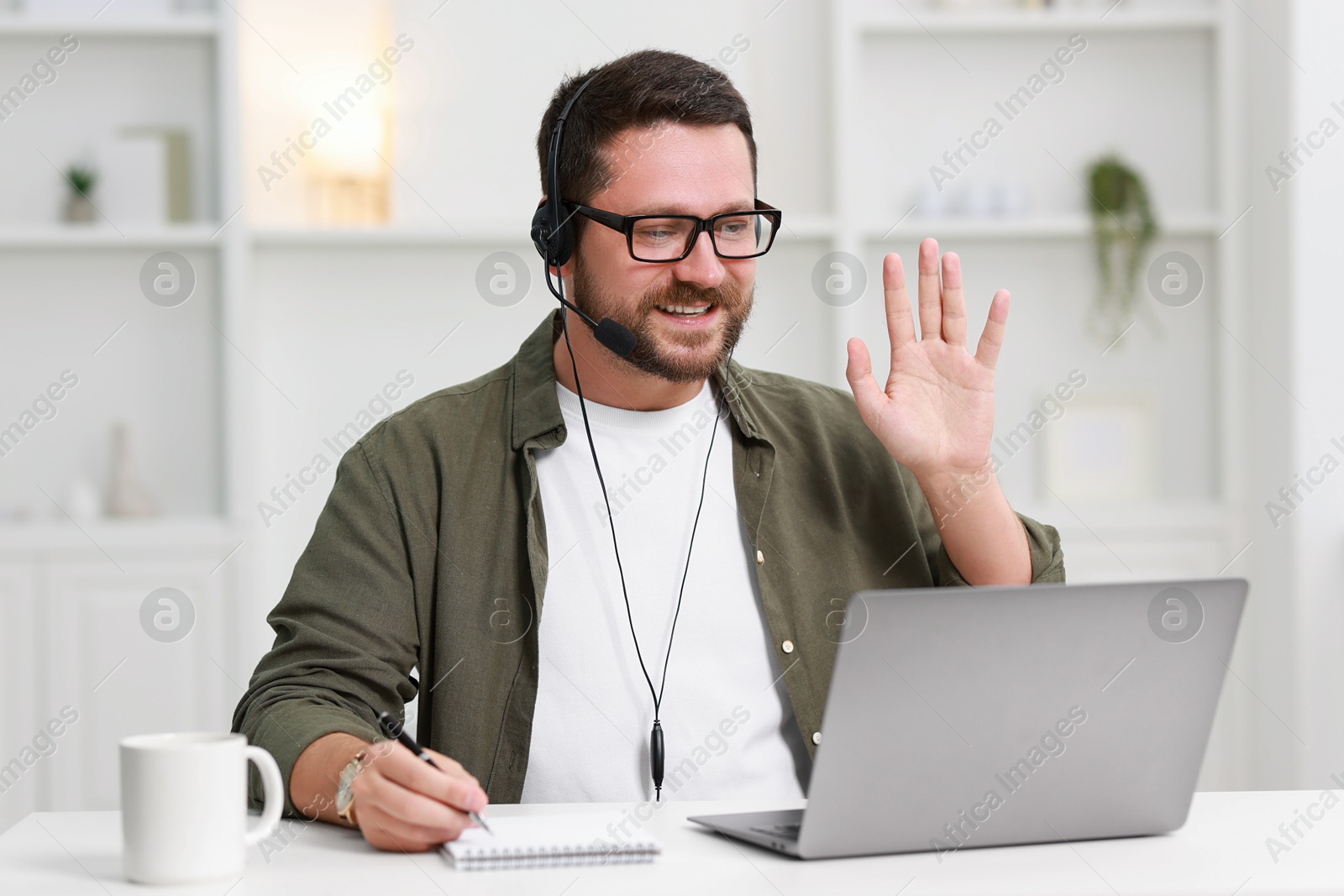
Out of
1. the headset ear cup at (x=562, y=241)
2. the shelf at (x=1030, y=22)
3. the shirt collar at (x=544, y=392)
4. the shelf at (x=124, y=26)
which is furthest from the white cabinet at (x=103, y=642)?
the shelf at (x=1030, y=22)

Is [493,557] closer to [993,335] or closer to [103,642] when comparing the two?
[993,335]

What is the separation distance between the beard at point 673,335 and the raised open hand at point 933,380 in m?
0.19

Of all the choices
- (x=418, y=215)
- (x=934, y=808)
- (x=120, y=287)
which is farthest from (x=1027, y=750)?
(x=120, y=287)

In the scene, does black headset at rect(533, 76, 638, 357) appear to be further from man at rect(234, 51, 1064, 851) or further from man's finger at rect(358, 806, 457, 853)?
man's finger at rect(358, 806, 457, 853)

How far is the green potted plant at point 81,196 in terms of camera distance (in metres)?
2.94

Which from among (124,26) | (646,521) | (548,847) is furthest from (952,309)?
(124,26)

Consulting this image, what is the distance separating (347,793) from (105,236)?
2266 mm

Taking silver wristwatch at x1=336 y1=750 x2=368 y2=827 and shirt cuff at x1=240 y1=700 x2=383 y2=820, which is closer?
silver wristwatch at x1=336 y1=750 x2=368 y2=827

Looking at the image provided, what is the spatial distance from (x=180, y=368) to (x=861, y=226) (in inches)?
65.8

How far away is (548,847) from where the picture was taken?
896 mm

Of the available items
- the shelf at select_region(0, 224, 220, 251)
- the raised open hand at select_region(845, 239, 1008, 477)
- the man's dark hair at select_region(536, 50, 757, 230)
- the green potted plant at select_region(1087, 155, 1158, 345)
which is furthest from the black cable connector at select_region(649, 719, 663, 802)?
the green potted plant at select_region(1087, 155, 1158, 345)

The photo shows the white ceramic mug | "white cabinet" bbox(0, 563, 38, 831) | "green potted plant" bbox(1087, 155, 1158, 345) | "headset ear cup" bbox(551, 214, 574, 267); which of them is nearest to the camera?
the white ceramic mug

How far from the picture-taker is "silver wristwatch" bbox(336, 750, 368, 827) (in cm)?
100

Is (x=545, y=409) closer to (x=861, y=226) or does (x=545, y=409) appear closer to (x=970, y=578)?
(x=970, y=578)
